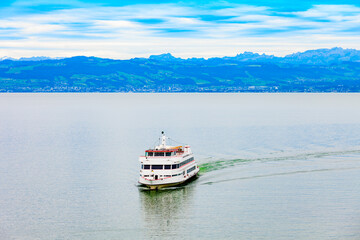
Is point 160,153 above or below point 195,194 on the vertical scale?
above

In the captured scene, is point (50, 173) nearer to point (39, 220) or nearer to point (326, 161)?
point (39, 220)

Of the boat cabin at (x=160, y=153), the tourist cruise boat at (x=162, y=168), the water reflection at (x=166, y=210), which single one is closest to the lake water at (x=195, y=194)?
the water reflection at (x=166, y=210)

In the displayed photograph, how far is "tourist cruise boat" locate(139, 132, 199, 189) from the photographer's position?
82.8 meters

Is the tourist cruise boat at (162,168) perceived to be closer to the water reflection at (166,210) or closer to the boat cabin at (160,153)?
the boat cabin at (160,153)

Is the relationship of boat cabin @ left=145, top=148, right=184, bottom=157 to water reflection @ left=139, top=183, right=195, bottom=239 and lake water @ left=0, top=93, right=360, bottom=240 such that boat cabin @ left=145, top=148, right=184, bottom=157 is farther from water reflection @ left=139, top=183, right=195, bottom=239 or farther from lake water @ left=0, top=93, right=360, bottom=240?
water reflection @ left=139, top=183, right=195, bottom=239

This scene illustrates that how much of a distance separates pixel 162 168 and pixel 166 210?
46.2 ft

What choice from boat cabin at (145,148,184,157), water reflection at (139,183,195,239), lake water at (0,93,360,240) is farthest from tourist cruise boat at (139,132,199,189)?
lake water at (0,93,360,240)

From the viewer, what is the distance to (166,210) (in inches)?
2798

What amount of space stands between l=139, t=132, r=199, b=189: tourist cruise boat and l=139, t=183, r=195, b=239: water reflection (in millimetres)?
1319

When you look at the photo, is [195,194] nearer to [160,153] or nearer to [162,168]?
[162,168]

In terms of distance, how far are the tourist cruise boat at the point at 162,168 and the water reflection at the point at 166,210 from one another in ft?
4.33

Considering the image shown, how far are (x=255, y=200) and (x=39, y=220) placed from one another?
1083 inches

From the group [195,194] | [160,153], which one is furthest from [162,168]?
[195,194]

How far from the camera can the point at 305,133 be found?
158875 millimetres
